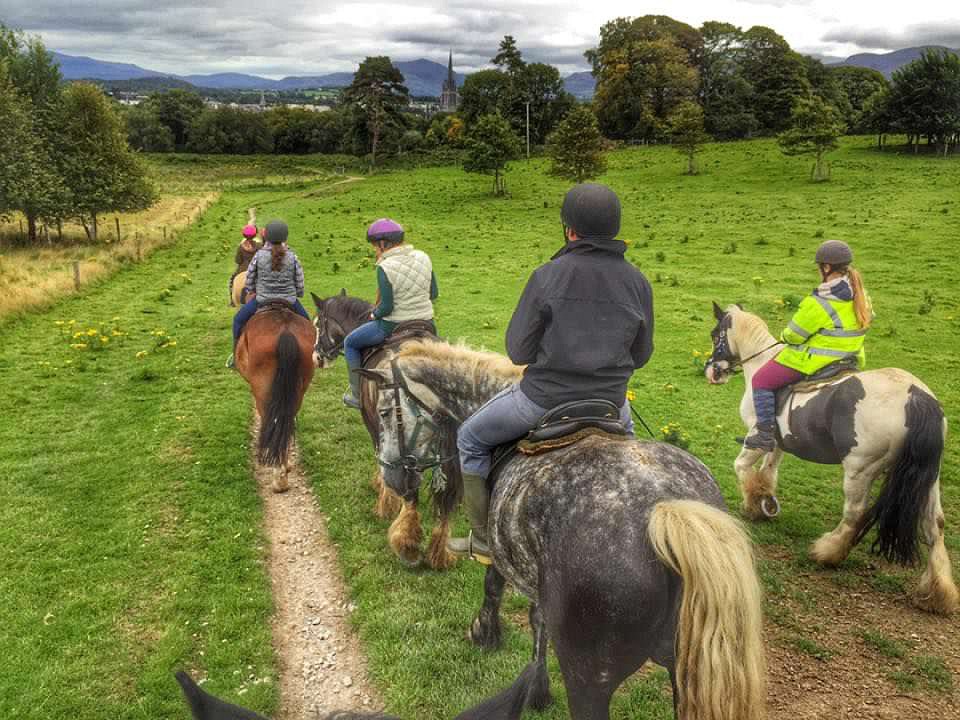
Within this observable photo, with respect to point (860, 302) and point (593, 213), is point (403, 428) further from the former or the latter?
point (860, 302)

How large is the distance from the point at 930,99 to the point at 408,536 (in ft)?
188

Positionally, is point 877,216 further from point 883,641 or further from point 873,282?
point 883,641

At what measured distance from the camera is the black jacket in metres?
3.90

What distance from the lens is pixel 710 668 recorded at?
294 centimetres

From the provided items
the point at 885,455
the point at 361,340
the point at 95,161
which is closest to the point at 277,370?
the point at 361,340

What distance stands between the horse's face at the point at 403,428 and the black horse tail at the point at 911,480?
4.53m

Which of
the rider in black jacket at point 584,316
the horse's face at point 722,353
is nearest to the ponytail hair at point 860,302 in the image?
the horse's face at point 722,353

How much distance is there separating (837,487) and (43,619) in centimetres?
972

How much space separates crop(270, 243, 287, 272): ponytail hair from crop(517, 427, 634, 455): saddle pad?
620cm

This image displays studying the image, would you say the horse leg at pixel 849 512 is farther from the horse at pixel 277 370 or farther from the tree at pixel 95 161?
the tree at pixel 95 161

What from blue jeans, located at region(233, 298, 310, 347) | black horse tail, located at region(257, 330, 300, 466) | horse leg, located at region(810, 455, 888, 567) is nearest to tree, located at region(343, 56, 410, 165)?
blue jeans, located at region(233, 298, 310, 347)

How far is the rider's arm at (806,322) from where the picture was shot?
22.7 feet

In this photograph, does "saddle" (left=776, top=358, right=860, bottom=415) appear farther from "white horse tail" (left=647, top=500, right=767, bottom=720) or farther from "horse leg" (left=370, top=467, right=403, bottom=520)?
"horse leg" (left=370, top=467, right=403, bottom=520)

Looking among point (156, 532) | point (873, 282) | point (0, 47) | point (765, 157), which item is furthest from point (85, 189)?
point (765, 157)
